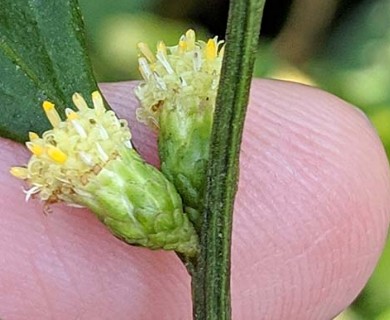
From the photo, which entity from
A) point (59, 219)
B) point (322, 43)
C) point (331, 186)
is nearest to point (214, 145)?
point (59, 219)

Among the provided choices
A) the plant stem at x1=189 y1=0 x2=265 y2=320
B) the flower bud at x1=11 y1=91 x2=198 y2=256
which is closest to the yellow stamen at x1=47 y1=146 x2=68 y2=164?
the flower bud at x1=11 y1=91 x2=198 y2=256

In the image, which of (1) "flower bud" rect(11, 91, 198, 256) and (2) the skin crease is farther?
(2) the skin crease

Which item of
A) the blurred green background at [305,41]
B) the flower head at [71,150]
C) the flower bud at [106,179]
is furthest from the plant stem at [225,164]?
the blurred green background at [305,41]

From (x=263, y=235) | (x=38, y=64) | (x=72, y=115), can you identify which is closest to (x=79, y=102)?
(x=72, y=115)

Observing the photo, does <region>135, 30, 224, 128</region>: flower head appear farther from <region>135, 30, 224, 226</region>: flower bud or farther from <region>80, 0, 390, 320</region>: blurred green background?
<region>80, 0, 390, 320</region>: blurred green background

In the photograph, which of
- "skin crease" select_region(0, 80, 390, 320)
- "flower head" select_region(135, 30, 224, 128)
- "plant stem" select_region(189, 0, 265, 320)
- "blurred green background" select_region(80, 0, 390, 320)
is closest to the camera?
"plant stem" select_region(189, 0, 265, 320)

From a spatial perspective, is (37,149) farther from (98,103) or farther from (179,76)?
(179,76)
